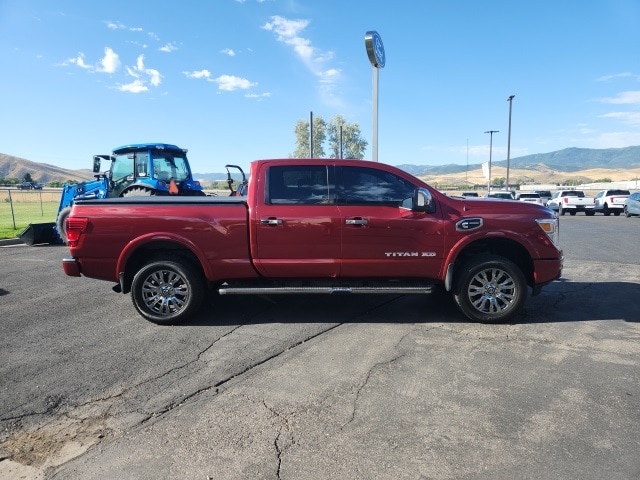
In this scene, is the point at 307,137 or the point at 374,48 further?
the point at 307,137

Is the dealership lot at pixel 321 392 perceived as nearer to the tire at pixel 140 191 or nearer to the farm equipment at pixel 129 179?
the tire at pixel 140 191

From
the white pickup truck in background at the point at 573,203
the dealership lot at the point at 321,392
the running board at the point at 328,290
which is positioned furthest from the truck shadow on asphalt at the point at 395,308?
the white pickup truck in background at the point at 573,203

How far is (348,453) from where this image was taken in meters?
2.78

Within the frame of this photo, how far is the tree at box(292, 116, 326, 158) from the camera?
80188mm

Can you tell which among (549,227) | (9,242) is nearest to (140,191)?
(9,242)

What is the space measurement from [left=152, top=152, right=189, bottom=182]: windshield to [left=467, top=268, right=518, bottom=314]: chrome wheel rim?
30.1ft

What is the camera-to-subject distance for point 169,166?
40.4 ft

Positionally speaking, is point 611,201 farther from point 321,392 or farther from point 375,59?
point 321,392

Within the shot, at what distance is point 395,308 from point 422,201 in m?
1.69

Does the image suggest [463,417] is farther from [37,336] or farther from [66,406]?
[37,336]

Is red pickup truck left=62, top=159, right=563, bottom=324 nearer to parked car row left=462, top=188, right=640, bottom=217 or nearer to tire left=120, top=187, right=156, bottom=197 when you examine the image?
tire left=120, top=187, right=156, bottom=197

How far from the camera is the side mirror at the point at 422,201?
5078mm

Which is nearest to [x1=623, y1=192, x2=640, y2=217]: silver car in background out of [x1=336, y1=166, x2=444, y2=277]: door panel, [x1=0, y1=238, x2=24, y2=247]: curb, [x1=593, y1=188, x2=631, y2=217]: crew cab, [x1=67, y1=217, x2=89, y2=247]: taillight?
[x1=593, y1=188, x2=631, y2=217]: crew cab

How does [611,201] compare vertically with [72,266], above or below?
below
